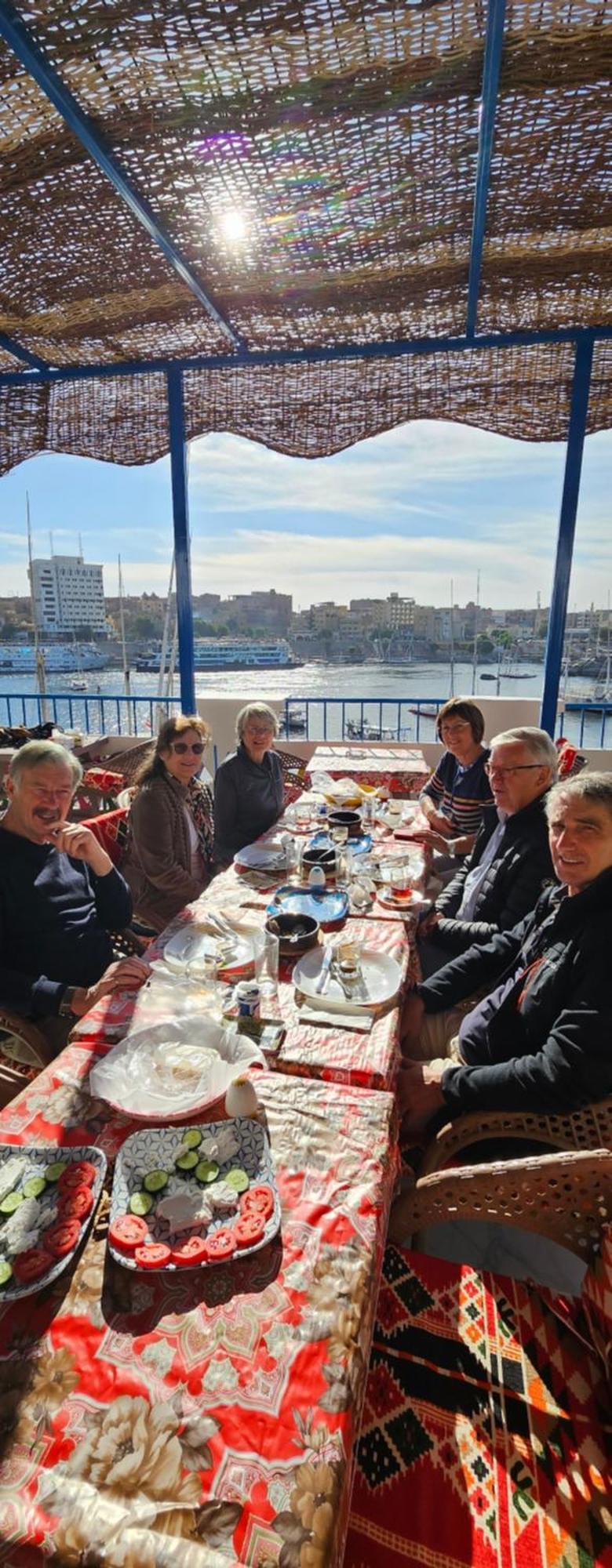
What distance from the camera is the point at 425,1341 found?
114 cm

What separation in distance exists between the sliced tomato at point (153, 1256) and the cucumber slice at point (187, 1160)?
0.13m

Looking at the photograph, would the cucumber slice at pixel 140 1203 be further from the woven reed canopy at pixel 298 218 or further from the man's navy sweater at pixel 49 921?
the woven reed canopy at pixel 298 218

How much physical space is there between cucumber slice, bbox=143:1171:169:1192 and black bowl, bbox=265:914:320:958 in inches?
30.1

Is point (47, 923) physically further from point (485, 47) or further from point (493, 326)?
point (493, 326)

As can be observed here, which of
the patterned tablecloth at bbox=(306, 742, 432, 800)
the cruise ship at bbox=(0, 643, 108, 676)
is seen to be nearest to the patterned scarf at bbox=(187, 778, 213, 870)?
the patterned tablecloth at bbox=(306, 742, 432, 800)

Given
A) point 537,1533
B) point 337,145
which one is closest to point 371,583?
point 337,145

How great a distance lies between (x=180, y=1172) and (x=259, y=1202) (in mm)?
143

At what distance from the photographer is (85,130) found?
2359mm

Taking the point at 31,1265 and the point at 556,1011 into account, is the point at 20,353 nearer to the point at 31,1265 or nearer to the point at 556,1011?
the point at 556,1011

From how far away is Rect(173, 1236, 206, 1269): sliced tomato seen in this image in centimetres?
90

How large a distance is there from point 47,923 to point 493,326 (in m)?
4.33

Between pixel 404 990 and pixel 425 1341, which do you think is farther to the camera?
pixel 404 990

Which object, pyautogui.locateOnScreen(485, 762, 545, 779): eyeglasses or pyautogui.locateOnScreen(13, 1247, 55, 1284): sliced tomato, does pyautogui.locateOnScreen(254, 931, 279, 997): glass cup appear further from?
pyautogui.locateOnScreen(485, 762, 545, 779): eyeglasses

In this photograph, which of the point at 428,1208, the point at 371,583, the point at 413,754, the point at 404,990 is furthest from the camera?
the point at 371,583
